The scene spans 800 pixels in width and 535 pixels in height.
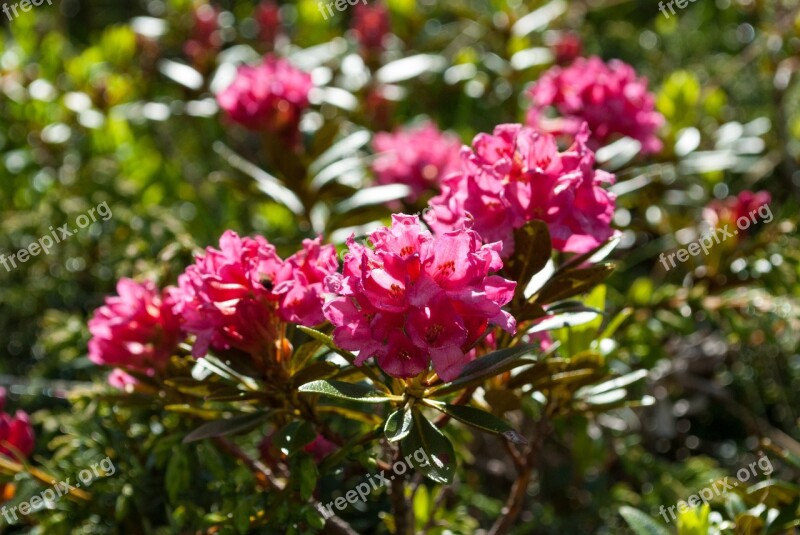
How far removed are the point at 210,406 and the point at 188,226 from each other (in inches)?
58.2

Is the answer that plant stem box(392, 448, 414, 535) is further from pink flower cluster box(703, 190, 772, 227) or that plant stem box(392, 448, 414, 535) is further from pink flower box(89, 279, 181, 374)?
pink flower cluster box(703, 190, 772, 227)

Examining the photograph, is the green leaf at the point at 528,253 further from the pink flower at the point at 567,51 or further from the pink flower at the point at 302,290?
the pink flower at the point at 567,51

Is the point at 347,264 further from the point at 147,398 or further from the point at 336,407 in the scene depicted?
the point at 147,398

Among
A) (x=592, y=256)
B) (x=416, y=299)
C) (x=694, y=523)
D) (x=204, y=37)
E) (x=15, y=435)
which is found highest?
(x=416, y=299)

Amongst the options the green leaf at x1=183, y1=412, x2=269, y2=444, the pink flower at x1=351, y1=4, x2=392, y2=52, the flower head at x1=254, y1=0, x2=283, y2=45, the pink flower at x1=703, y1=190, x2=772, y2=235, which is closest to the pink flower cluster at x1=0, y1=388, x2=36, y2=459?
the green leaf at x1=183, y1=412, x2=269, y2=444

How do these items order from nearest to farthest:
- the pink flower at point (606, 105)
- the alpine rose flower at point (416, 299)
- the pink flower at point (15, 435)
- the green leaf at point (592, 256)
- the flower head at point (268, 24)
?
1. the alpine rose flower at point (416, 299)
2. the green leaf at point (592, 256)
3. the pink flower at point (15, 435)
4. the pink flower at point (606, 105)
5. the flower head at point (268, 24)

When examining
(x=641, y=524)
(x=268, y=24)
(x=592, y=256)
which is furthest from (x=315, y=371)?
(x=268, y=24)

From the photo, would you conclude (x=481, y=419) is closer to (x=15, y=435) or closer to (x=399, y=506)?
(x=399, y=506)

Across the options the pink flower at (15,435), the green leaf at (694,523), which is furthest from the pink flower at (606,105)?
the pink flower at (15,435)

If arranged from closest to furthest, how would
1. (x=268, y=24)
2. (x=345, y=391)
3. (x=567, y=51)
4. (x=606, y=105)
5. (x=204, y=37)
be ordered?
1. (x=345, y=391)
2. (x=606, y=105)
3. (x=567, y=51)
4. (x=204, y=37)
5. (x=268, y=24)

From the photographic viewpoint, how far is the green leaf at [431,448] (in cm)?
141

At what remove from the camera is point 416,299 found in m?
1.33

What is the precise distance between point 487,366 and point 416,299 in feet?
0.68

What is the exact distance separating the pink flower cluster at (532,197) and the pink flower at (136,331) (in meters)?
0.55
